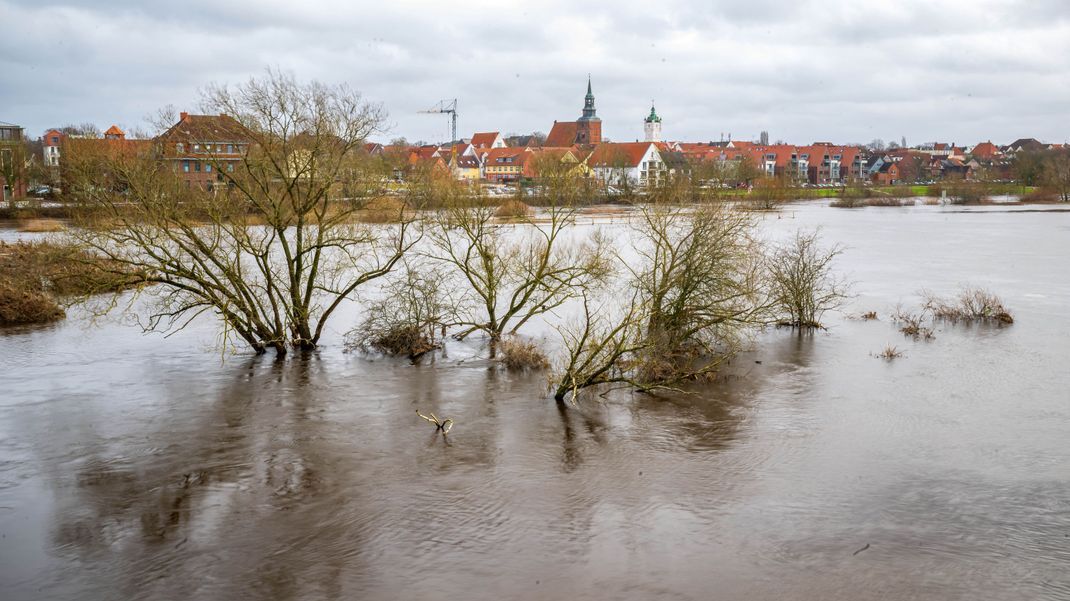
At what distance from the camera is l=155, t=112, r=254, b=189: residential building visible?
26.0 m

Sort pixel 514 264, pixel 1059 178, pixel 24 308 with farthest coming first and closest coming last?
1. pixel 1059 178
2. pixel 24 308
3. pixel 514 264

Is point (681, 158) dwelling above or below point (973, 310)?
above

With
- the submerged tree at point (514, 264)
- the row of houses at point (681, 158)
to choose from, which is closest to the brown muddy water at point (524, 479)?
the submerged tree at point (514, 264)

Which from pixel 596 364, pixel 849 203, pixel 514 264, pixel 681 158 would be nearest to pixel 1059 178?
pixel 849 203

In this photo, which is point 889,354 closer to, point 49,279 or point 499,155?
point 49,279

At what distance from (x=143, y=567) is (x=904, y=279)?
37237 mm

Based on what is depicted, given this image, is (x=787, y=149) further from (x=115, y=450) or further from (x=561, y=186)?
Result: (x=115, y=450)

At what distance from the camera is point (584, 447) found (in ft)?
65.1

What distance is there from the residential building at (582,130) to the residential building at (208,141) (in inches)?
4856

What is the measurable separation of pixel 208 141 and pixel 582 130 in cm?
12875

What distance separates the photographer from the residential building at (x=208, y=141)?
85.3 feet

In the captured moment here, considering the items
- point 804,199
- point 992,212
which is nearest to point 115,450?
point 992,212

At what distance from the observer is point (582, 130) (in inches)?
5984

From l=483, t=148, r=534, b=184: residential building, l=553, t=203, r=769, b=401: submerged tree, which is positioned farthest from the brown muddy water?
l=483, t=148, r=534, b=184: residential building
